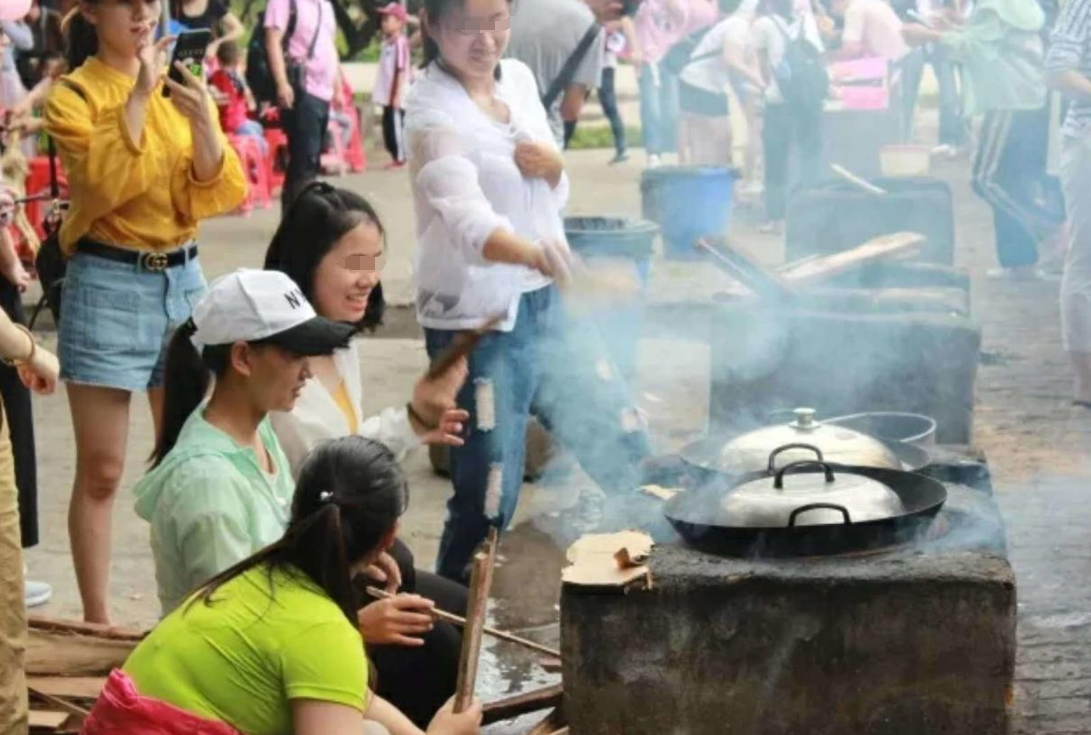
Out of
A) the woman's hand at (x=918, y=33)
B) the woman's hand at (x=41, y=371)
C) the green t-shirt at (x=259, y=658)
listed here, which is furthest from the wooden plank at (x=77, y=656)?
the woman's hand at (x=918, y=33)

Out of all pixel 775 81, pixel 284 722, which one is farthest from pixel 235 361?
pixel 775 81

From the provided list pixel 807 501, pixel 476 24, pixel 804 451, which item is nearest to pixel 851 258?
pixel 476 24

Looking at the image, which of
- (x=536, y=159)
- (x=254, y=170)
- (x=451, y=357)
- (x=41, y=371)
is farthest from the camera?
Result: (x=254, y=170)

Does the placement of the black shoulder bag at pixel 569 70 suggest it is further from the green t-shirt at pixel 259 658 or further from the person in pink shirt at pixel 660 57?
the person in pink shirt at pixel 660 57

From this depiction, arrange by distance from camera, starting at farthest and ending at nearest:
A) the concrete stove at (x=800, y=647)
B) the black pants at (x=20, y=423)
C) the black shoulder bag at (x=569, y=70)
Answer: the black shoulder bag at (x=569, y=70)
the black pants at (x=20, y=423)
the concrete stove at (x=800, y=647)

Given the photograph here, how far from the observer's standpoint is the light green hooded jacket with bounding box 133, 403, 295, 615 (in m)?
3.73

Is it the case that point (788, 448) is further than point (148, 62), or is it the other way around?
point (148, 62)

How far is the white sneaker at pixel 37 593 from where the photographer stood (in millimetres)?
5703

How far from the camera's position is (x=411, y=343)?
962 cm

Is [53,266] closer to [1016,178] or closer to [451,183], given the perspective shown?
[451,183]

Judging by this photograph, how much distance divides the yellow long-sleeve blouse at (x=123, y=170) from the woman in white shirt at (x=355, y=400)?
61 centimetres

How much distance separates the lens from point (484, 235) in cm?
503

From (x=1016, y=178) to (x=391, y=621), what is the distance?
865cm

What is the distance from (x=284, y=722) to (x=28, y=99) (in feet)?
27.2
